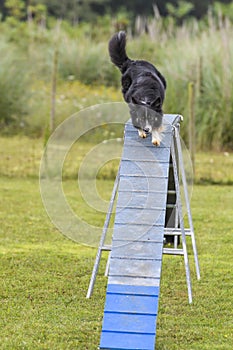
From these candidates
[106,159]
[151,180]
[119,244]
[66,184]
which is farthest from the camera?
[106,159]

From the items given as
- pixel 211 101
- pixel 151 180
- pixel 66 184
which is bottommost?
pixel 66 184

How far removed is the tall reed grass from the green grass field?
3404 millimetres

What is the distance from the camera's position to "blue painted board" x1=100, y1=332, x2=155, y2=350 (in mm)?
4848

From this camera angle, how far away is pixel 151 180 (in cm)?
596

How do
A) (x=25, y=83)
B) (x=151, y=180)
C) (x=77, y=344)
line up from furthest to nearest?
(x=25, y=83), (x=151, y=180), (x=77, y=344)

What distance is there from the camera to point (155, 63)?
16.7 metres

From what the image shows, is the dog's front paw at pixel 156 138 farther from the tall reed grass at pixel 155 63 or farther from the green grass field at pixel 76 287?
the tall reed grass at pixel 155 63

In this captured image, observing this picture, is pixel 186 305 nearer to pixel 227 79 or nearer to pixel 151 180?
pixel 151 180

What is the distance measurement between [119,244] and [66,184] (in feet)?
21.2

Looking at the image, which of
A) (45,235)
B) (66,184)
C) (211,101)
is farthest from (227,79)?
(45,235)

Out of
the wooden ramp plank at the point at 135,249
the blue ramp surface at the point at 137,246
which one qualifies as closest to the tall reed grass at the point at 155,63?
the blue ramp surface at the point at 137,246

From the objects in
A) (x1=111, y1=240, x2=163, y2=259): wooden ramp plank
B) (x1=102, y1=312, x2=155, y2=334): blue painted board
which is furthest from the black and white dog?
(x1=102, y1=312, x2=155, y2=334): blue painted board

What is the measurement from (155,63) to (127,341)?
12355 mm

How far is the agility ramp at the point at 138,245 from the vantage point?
16.4ft
